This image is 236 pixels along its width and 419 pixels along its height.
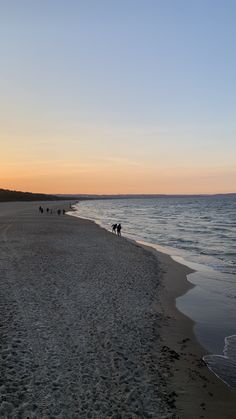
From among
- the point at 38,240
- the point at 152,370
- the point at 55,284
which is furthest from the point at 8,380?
the point at 38,240

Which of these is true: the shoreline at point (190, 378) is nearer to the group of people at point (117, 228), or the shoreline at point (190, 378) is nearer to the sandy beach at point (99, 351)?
the sandy beach at point (99, 351)

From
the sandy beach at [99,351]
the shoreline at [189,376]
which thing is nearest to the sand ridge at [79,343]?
the sandy beach at [99,351]

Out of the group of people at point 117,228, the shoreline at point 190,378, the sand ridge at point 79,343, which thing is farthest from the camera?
the group of people at point 117,228

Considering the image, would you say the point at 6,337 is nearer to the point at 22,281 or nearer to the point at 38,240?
the point at 22,281

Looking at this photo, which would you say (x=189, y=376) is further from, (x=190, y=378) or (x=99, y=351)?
(x=99, y=351)

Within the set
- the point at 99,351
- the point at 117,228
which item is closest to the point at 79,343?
the point at 99,351

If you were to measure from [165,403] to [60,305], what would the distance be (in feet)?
18.8

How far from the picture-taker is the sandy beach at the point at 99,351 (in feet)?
21.5

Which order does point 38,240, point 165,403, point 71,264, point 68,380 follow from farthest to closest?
point 38,240
point 71,264
point 68,380
point 165,403

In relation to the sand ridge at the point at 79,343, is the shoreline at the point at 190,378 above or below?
below

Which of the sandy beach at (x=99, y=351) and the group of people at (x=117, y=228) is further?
the group of people at (x=117, y=228)

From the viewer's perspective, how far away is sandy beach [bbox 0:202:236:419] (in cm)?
654

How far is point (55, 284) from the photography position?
1457 centimetres

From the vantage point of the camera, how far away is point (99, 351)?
8664 mm
